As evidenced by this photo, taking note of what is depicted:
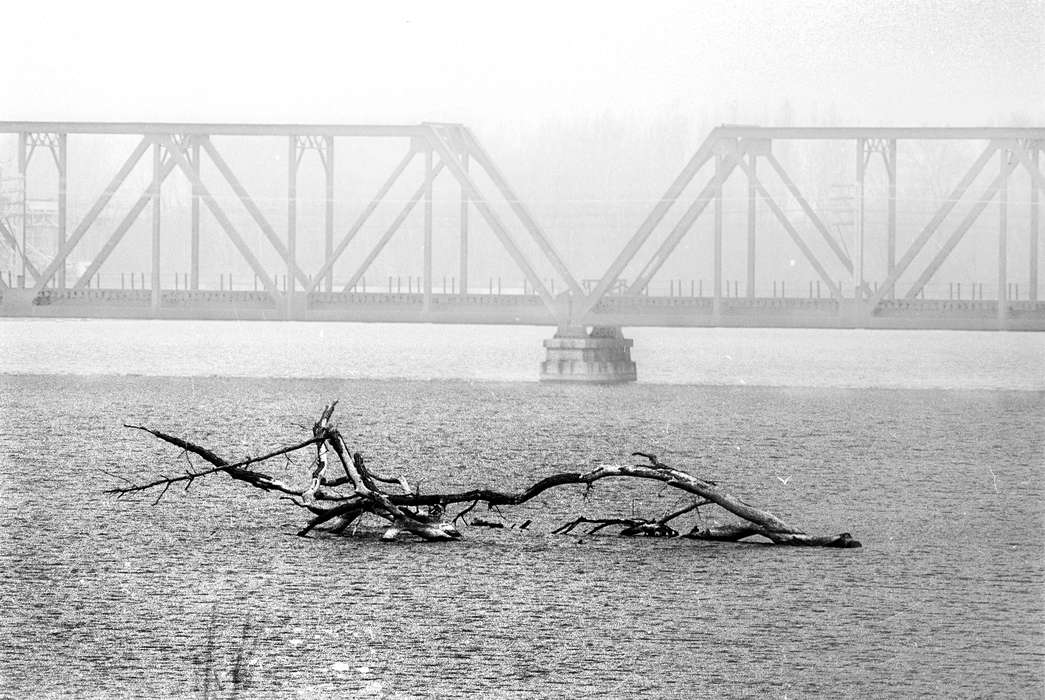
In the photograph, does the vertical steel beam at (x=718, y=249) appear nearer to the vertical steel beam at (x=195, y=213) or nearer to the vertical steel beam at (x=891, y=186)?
the vertical steel beam at (x=891, y=186)

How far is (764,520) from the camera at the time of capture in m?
19.0

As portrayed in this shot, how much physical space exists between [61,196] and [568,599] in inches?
2436

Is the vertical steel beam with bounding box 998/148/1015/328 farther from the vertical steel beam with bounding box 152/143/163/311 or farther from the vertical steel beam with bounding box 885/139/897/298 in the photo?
the vertical steel beam with bounding box 152/143/163/311

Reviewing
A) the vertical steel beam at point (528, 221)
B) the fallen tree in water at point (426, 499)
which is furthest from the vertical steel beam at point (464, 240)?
the fallen tree in water at point (426, 499)

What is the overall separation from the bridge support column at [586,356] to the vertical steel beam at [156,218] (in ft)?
54.0

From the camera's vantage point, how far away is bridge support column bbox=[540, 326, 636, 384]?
73625 mm

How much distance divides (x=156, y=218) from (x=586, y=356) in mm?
19341

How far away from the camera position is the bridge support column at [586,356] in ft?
242

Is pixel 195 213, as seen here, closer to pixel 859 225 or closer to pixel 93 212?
pixel 93 212

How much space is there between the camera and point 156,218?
74.1 meters

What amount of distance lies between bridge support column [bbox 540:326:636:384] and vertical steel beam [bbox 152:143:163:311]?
16.5 meters

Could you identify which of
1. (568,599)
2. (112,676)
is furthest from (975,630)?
(112,676)

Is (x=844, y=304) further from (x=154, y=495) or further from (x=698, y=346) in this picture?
(x=698, y=346)

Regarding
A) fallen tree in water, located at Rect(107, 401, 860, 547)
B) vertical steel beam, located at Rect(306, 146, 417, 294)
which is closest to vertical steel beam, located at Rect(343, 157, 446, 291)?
vertical steel beam, located at Rect(306, 146, 417, 294)
